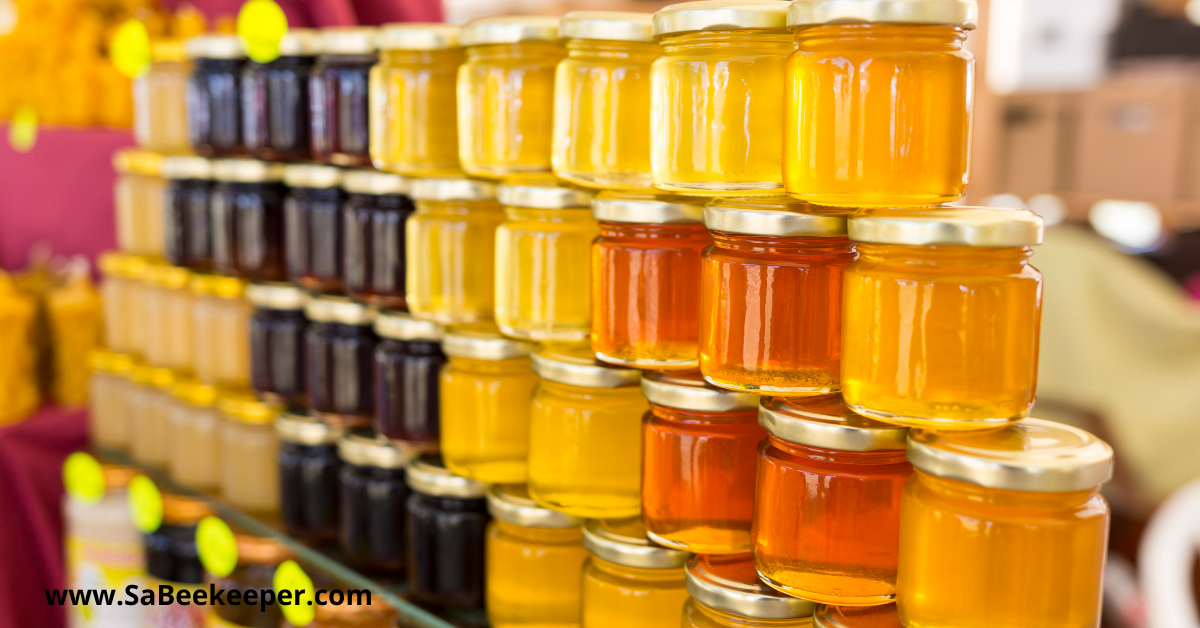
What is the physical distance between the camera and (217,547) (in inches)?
51.3

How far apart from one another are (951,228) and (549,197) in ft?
1.32

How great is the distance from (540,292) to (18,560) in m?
1.33

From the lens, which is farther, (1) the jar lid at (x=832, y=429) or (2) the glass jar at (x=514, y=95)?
(2) the glass jar at (x=514, y=95)

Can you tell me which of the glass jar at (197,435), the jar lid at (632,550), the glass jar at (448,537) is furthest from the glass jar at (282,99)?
the jar lid at (632,550)

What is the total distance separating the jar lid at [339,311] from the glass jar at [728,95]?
56 centimetres

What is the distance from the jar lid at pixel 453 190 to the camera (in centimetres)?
100

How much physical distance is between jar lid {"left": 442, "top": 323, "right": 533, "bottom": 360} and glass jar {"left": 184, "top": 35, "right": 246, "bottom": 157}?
1.83 ft

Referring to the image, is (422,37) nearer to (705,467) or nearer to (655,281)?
(655,281)

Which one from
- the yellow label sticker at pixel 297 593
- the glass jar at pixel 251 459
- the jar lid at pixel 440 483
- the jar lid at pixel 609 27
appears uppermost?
the jar lid at pixel 609 27

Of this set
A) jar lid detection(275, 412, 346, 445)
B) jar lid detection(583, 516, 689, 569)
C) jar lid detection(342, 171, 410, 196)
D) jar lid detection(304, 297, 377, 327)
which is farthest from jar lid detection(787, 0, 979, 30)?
jar lid detection(275, 412, 346, 445)

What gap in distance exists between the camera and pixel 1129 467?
2436 millimetres

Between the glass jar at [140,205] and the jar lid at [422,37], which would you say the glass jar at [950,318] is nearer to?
the jar lid at [422,37]

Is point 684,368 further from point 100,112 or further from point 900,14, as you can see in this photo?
point 100,112

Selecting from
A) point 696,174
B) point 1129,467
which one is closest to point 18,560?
point 696,174
